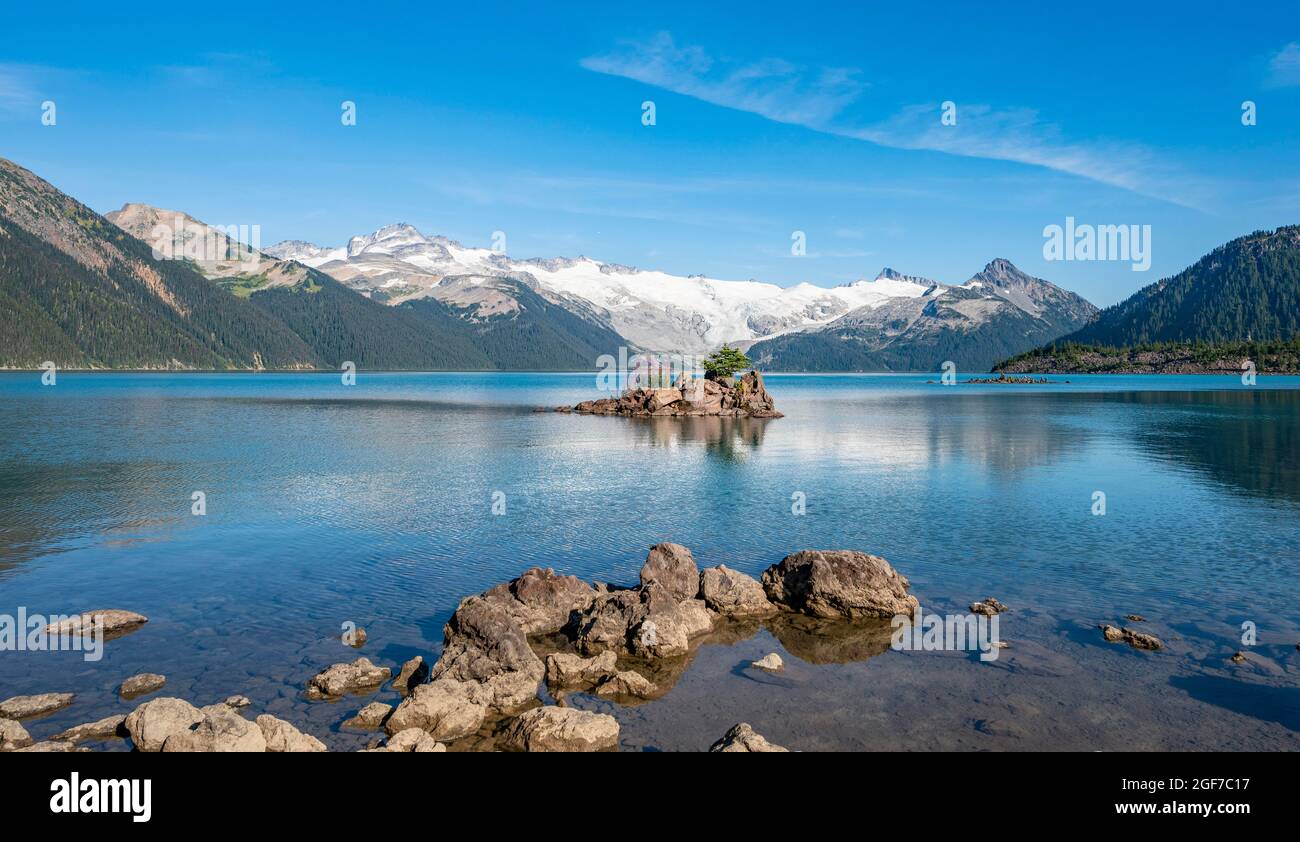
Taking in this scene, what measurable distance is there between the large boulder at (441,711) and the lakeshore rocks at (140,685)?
8.43 metres

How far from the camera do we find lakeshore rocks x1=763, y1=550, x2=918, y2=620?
3141 centimetres

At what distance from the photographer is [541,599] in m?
31.3

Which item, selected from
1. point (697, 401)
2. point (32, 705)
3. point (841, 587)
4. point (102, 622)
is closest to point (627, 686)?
point (841, 587)

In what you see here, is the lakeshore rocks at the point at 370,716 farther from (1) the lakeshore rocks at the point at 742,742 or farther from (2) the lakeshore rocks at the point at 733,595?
Result: (2) the lakeshore rocks at the point at 733,595

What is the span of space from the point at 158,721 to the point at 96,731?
2689mm

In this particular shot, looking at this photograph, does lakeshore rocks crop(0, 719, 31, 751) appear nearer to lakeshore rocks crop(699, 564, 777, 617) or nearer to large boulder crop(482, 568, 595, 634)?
large boulder crop(482, 568, 595, 634)

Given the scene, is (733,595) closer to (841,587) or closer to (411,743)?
(841,587)

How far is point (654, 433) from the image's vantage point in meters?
119

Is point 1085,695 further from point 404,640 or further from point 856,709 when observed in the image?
point 404,640

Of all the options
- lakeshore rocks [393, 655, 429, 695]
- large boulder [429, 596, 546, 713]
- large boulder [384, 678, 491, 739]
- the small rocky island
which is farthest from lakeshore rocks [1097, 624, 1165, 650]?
the small rocky island

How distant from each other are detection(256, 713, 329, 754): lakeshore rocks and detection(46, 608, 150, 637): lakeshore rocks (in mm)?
13406

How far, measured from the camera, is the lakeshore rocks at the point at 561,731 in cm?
2039
